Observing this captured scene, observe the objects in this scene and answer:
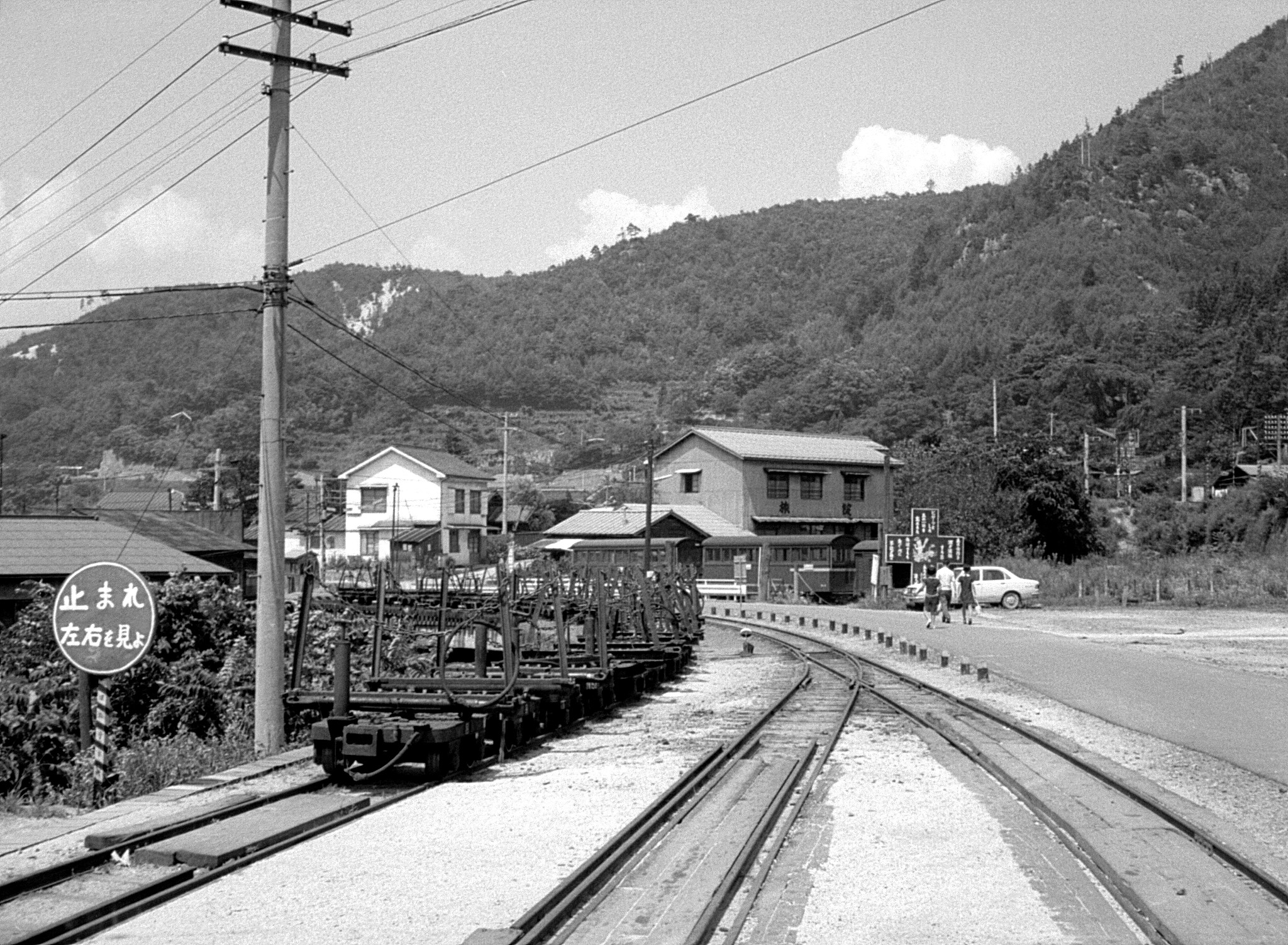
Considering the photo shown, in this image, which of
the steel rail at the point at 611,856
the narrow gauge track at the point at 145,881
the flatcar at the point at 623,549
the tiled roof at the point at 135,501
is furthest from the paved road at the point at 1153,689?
the tiled roof at the point at 135,501

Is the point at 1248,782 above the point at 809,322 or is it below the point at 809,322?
below

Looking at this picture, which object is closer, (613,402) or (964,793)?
(964,793)

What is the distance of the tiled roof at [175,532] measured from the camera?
98.0 feet

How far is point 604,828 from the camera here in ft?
29.4

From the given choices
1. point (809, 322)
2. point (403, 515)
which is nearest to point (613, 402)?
point (809, 322)

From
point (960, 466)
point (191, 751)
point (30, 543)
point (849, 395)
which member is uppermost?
point (849, 395)

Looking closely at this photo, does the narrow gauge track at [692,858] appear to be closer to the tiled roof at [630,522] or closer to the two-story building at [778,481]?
the tiled roof at [630,522]

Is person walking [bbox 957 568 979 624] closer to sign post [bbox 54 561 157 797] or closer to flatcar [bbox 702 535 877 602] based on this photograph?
flatcar [bbox 702 535 877 602]

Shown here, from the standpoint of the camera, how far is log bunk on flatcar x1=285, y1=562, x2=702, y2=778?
10.9m

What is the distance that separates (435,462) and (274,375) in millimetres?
49806

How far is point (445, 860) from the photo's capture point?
8023mm

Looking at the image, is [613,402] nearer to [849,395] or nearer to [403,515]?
[849,395]

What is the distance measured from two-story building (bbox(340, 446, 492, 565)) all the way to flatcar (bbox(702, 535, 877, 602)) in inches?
572

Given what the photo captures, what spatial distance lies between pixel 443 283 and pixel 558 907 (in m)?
167
